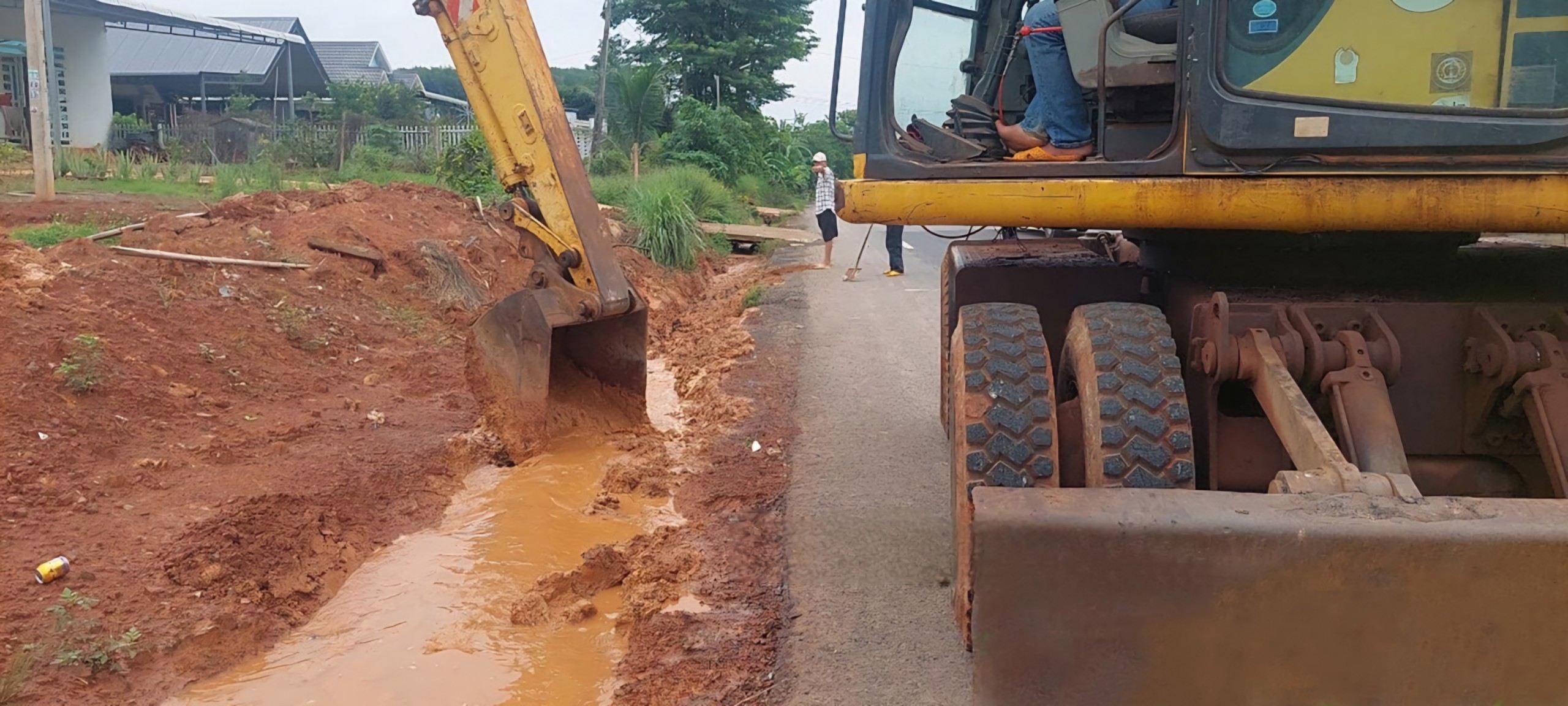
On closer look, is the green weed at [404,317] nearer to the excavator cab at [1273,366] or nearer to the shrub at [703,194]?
the excavator cab at [1273,366]

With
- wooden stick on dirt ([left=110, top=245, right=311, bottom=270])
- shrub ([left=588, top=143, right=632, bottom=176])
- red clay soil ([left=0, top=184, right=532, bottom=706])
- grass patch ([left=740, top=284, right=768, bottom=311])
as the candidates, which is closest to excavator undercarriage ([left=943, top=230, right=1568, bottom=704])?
red clay soil ([left=0, top=184, right=532, bottom=706])

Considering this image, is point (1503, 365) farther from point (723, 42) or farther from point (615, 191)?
point (723, 42)

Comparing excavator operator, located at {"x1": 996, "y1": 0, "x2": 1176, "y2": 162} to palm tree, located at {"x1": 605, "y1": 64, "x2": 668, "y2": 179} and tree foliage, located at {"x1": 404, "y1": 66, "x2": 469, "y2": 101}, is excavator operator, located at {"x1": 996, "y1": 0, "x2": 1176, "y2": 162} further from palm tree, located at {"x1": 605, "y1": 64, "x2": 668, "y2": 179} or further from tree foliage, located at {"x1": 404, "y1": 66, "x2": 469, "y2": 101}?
tree foliage, located at {"x1": 404, "y1": 66, "x2": 469, "y2": 101}

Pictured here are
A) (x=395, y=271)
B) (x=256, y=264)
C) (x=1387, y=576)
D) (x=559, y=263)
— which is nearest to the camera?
(x=1387, y=576)

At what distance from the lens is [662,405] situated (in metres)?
8.26

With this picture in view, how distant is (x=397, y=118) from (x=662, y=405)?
22.8m

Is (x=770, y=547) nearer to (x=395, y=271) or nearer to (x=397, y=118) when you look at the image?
(x=395, y=271)

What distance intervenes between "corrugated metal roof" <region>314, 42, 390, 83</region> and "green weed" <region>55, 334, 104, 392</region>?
41232 millimetres

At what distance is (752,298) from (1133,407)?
9.77m

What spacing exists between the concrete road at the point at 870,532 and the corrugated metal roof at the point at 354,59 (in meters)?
40.7

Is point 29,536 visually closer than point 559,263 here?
Yes

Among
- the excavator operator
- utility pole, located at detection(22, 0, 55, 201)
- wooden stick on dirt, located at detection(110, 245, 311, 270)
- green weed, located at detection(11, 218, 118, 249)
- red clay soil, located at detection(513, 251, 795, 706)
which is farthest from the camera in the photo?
utility pole, located at detection(22, 0, 55, 201)

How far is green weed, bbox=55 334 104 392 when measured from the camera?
6145 mm

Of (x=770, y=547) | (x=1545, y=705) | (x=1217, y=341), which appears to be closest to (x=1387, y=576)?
(x=1545, y=705)
